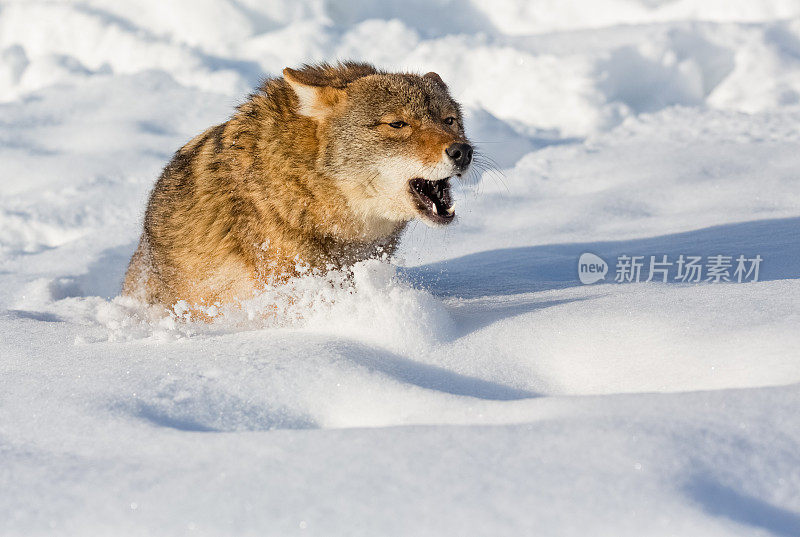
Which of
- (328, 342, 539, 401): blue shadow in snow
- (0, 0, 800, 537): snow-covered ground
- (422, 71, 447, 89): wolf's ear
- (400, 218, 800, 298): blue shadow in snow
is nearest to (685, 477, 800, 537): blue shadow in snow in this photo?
(0, 0, 800, 537): snow-covered ground

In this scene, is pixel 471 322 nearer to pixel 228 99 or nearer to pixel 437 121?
pixel 437 121

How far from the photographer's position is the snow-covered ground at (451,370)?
1.60 metres

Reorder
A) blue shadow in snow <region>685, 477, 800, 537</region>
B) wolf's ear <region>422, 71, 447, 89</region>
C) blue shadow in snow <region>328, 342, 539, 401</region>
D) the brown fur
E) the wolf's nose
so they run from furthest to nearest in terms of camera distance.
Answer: wolf's ear <region>422, 71, 447, 89</region>
the brown fur
the wolf's nose
blue shadow in snow <region>328, 342, 539, 401</region>
blue shadow in snow <region>685, 477, 800, 537</region>

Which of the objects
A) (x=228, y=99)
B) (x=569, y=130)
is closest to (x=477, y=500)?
(x=569, y=130)

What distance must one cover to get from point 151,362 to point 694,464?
5.60 feet

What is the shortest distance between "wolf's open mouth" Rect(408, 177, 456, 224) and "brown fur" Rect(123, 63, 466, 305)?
0.04 metres

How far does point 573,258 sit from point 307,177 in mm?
1843

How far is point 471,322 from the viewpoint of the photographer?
2.97 metres

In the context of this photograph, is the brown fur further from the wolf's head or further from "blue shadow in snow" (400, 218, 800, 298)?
"blue shadow in snow" (400, 218, 800, 298)

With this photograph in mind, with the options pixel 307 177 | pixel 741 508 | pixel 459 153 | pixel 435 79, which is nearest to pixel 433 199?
pixel 459 153

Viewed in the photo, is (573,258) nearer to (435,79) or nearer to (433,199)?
(435,79)

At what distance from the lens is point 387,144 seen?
3121 mm

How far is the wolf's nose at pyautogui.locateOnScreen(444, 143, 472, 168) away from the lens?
300 cm

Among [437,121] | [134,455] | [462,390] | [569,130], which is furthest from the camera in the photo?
[569,130]
